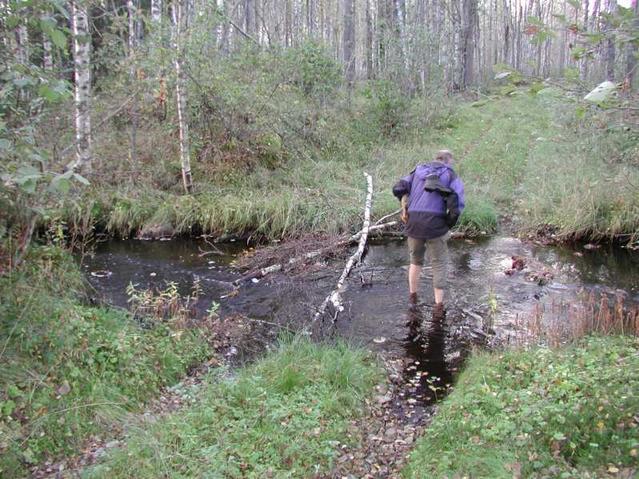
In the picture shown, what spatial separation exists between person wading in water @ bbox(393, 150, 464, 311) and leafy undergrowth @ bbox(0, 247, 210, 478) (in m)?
3.59

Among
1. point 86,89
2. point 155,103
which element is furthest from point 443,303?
point 155,103

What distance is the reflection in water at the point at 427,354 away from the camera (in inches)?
228

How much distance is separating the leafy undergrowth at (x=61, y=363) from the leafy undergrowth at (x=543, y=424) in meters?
2.75

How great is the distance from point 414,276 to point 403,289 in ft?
2.18

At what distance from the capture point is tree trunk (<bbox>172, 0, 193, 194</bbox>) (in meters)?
12.4

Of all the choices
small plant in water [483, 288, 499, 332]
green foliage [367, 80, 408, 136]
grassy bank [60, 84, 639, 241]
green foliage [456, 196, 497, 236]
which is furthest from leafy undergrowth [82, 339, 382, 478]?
green foliage [367, 80, 408, 136]

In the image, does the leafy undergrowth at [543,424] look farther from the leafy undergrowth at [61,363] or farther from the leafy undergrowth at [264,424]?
the leafy undergrowth at [61,363]

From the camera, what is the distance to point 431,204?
7.65m

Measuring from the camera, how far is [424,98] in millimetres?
19562

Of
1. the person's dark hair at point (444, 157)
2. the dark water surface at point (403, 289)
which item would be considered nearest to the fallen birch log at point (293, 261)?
the dark water surface at point (403, 289)

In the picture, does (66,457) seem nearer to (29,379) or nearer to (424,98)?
(29,379)

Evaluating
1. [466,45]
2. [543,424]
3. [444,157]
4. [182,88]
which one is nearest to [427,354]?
[543,424]

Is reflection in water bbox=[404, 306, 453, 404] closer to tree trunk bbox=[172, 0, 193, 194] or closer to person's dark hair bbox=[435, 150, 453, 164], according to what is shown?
person's dark hair bbox=[435, 150, 453, 164]

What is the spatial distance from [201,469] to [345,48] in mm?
19786
